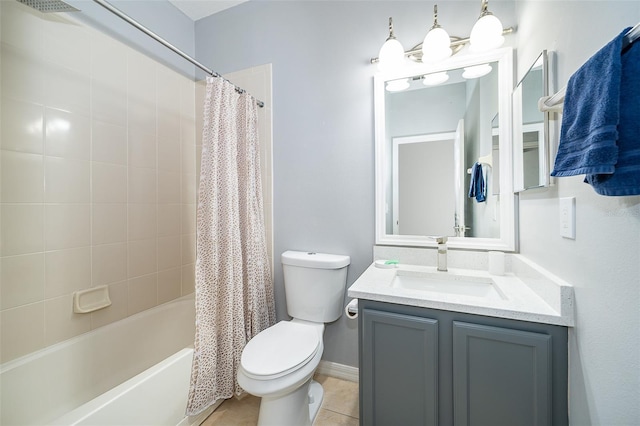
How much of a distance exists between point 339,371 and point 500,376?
3.56 feet

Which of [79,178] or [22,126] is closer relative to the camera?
[22,126]

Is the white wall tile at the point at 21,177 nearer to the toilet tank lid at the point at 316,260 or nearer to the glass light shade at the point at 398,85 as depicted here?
the toilet tank lid at the point at 316,260

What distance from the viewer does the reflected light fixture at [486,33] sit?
1.24m

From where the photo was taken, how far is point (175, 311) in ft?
6.20

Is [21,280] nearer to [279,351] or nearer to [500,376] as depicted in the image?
[279,351]

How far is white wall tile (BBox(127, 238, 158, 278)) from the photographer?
66.6 inches

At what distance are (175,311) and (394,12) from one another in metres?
2.48

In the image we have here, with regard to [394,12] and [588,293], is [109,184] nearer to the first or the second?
[394,12]

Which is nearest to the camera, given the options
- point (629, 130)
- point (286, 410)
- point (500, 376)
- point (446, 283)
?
point (629, 130)

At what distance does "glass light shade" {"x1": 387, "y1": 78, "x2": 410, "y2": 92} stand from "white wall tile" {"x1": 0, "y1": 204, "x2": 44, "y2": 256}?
199 centimetres

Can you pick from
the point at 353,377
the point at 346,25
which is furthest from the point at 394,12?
the point at 353,377

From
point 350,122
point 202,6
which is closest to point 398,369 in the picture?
point 350,122

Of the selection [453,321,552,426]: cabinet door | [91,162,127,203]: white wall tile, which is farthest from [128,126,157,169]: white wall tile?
[453,321,552,426]: cabinet door

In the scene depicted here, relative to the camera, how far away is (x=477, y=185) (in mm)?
1429
